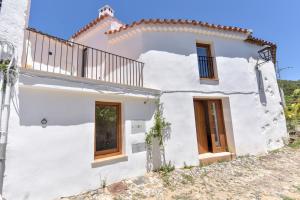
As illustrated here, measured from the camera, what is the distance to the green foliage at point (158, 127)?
6.70m

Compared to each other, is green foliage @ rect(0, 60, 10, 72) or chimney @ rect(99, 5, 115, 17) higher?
chimney @ rect(99, 5, 115, 17)

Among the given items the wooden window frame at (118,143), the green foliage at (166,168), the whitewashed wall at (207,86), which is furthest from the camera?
the whitewashed wall at (207,86)

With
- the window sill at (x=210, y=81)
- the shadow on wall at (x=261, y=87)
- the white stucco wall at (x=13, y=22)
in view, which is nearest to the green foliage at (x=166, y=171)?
the window sill at (x=210, y=81)

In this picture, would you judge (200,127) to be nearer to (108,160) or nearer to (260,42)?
(108,160)

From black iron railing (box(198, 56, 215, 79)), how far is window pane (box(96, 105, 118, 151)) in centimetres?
465

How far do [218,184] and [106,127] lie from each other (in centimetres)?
396

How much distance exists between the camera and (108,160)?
537cm

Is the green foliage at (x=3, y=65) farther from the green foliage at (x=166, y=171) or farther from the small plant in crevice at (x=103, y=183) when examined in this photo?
the green foliage at (x=166, y=171)

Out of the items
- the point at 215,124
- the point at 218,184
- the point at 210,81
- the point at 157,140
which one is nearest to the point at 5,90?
the point at 157,140

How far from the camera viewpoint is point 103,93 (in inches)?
214

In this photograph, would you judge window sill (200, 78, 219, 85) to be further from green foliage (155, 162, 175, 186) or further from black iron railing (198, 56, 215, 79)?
green foliage (155, 162, 175, 186)

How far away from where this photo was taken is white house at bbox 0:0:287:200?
4168mm

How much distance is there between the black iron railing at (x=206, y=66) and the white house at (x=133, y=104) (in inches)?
2.0

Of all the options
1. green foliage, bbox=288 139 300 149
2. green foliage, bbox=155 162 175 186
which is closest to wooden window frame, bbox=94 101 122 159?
green foliage, bbox=155 162 175 186
